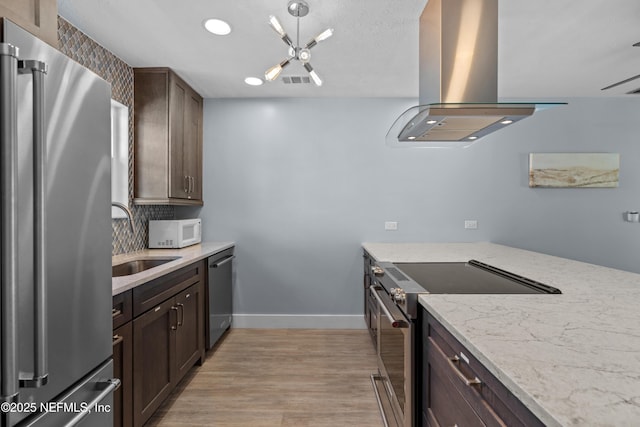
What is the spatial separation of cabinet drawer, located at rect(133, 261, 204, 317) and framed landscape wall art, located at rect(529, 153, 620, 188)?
3452 millimetres

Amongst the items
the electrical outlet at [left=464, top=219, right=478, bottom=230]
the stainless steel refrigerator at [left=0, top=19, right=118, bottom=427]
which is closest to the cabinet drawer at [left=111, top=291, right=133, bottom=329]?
the stainless steel refrigerator at [left=0, top=19, right=118, bottom=427]

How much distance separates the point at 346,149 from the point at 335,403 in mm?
2366

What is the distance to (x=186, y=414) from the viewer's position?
6.75 feet

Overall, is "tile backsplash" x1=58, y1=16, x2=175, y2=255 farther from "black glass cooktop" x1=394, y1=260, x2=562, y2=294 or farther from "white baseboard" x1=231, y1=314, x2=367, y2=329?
"black glass cooktop" x1=394, y1=260, x2=562, y2=294

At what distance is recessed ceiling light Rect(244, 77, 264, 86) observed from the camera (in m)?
2.99

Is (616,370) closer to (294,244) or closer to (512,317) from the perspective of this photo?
(512,317)

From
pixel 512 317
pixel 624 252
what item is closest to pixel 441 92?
pixel 512 317

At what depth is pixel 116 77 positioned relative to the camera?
8.43 ft

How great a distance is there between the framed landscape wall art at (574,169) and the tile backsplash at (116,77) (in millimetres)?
3806

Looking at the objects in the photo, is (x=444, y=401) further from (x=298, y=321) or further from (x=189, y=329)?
(x=298, y=321)

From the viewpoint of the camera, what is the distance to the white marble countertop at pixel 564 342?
57 centimetres

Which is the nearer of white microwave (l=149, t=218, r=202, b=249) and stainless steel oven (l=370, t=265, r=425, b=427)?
stainless steel oven (l=370, t=265, r=425, b=427)

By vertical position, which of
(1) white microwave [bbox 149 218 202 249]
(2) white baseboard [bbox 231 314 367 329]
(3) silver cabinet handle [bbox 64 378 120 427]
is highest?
(1) white microwave [bbox 149 218 202 249]

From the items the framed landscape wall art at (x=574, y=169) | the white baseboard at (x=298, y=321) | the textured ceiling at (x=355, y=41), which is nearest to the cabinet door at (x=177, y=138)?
the textured ceiling at (x=355, y=41)
